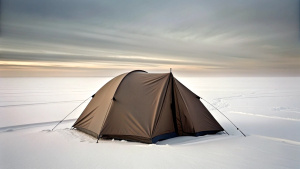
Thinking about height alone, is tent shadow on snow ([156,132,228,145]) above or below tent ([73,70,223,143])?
below

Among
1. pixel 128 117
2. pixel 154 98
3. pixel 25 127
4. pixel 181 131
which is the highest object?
pixel 154 98

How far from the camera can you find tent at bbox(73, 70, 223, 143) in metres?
6.46

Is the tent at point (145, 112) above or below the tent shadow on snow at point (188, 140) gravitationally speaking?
above

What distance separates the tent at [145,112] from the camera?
6465 millimetres

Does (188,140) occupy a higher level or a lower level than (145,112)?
lower

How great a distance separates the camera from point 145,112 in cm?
662

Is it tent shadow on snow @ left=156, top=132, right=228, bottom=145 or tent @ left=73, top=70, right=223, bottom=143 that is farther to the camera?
tent @ left=73, top=70, right=223, bottom=143

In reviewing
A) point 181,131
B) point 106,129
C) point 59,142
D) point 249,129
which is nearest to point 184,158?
point 181,131

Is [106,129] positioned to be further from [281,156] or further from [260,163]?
[281,156]

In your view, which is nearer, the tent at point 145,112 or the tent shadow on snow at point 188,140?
the tent shadow on snow at point 188,140

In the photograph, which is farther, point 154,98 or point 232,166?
point 154,98

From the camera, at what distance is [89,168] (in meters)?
4.46

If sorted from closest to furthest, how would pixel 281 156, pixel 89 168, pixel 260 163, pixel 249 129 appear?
pixel 89 168, pixel 260 163, pixel 281 156, pixel 249 129

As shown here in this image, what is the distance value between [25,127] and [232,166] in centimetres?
776
